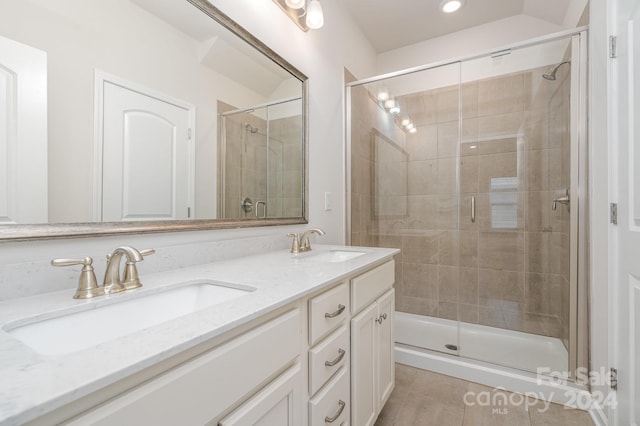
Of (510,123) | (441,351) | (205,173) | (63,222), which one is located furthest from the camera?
(510,123)

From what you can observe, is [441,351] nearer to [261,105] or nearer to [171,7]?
[261,105]

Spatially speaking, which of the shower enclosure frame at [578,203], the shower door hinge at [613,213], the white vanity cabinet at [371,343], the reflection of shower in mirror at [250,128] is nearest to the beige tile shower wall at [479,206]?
the shower enclosure frame at [578,203]

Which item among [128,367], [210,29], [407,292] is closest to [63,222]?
[128,367]

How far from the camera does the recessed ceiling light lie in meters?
2.13

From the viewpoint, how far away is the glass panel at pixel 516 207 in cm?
191

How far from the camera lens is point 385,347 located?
136 centimetres

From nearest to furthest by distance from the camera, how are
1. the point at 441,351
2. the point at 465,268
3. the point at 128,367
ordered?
the point at 128,367, the point at 441,351, the point at 465,268

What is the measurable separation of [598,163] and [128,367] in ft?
6.48

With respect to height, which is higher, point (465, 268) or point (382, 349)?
point (465, 268)

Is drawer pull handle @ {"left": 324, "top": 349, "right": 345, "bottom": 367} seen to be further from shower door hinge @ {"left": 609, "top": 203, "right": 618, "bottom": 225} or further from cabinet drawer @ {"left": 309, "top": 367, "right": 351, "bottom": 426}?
shower door hinge @ {"left": 609, "top": 203, "right": 618, "bottom": 225}

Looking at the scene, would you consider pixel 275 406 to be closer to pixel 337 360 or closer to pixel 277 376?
pixel 277 376

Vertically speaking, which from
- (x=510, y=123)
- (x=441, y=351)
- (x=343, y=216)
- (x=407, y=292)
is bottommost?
(x=441, y=351)

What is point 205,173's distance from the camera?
1.16 m

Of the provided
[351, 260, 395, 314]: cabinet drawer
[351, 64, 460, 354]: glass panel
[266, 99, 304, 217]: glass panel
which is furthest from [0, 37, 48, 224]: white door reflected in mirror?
[351, 64, 460, 354]: glass panel
